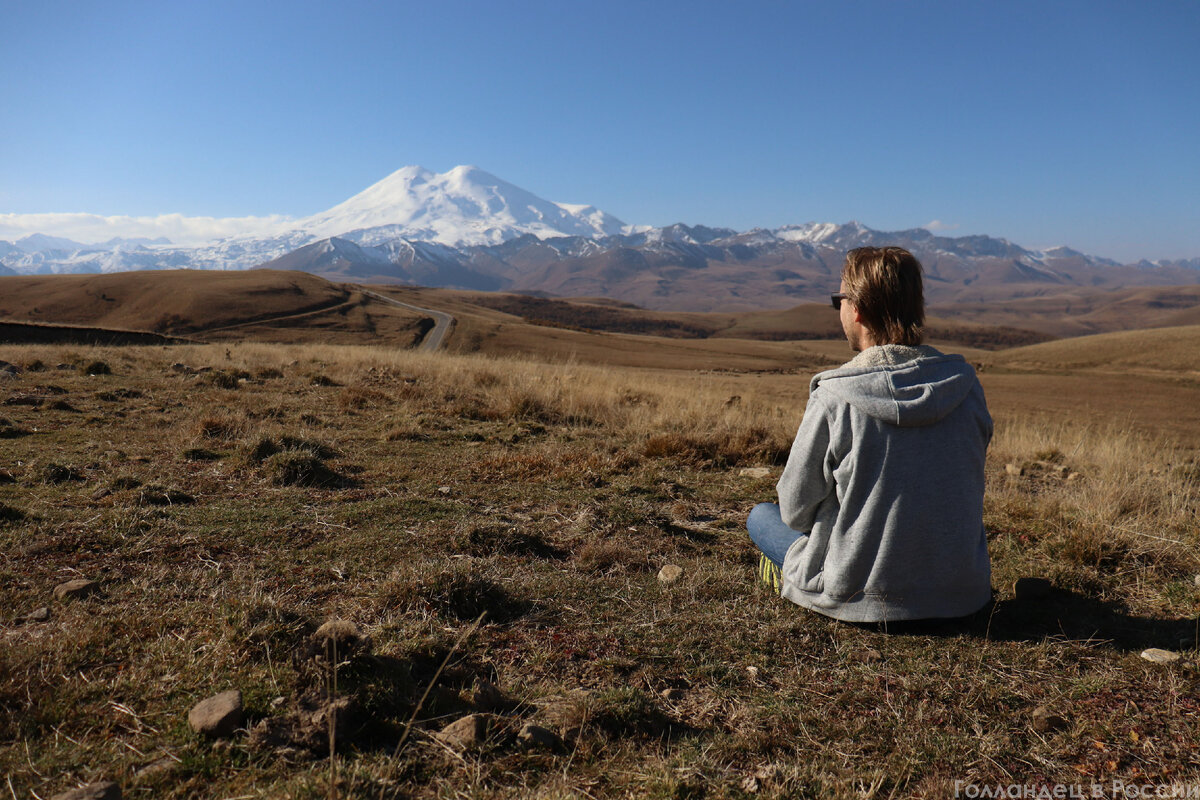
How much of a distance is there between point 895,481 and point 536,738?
1.77 m

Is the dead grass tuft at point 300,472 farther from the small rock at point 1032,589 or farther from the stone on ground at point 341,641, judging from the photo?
the small rock at point 1032,589

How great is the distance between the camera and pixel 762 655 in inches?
118

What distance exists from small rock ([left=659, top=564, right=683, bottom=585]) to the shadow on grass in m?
1.07

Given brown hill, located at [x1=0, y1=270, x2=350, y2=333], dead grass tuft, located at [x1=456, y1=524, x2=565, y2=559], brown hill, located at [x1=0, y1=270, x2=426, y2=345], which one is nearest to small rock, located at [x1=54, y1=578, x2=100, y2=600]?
dead grass tuft, located at [x1=456, y1=524, x2=565, y2=559]

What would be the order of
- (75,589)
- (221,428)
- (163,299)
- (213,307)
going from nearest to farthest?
(75,589), (221,428), (213,307), (163,299)

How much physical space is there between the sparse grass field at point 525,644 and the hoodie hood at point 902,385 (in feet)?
3.74

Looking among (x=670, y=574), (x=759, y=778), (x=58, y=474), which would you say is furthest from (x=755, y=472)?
(x=58, y=474)

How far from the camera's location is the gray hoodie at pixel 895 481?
9.02ft

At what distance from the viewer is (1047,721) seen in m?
2.48

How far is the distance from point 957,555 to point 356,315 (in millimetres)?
73091

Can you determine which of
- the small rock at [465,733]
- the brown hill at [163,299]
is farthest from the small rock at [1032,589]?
the brown hill at [163,299]

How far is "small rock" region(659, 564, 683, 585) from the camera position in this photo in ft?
12.6

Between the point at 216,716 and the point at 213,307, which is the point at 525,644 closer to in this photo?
the point at 216,716

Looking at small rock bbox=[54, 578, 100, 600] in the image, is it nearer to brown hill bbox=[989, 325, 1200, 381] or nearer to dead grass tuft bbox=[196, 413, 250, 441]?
dead grass tuft bbox=[196, 413, 250, 441]
